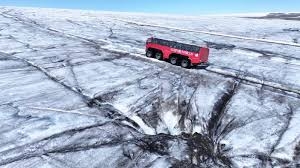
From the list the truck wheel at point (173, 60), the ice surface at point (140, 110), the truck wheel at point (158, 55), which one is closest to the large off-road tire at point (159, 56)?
the truck wheel at point (158, 55)

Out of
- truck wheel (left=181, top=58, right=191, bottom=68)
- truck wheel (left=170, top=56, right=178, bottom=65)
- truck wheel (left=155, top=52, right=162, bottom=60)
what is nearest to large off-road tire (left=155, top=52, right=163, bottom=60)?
truck wheel (left=155, top=52, right=162, bottom=60)

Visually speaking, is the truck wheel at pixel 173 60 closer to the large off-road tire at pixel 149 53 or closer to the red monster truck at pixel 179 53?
the red monster truck at pixel 179 53

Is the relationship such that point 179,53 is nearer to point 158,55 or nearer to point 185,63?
point 185,63

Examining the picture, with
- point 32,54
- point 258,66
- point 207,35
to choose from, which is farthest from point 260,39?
point 32,54

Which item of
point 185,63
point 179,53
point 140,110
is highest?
point 179,53

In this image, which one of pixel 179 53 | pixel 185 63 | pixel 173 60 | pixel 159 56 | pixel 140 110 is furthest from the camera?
pixel 159 56

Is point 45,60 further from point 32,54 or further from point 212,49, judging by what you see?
point 212,49

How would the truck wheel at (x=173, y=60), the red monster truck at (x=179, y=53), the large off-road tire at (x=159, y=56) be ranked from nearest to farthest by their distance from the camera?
the red monster truck at (x=179, y=53) < the truck wheel at (x=173, y=60) < the large off-road tire at (x=159, y=56)

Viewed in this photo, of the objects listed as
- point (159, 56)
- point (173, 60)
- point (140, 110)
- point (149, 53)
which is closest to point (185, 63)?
point (173, 60)

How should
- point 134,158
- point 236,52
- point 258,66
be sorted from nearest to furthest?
point 134,158, point 258,66, point 236,52

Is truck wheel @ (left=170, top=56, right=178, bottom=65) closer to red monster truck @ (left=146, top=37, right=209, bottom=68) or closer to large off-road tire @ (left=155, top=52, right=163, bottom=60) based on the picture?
red monster truck @ (left=146, top=37, right=209, bottom=68)

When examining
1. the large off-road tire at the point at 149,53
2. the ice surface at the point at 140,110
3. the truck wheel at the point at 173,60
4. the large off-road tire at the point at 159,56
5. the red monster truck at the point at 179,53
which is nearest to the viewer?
the ice surface at the point at 140,110
